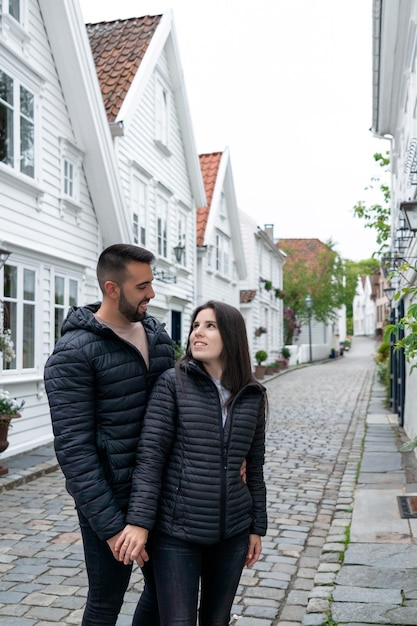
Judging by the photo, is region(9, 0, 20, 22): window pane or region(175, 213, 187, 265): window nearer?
region(9, 0, 20, 22): window pane

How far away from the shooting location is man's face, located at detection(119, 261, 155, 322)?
2.79 meters

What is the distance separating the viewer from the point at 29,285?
10.3m

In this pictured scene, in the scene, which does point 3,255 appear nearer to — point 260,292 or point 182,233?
point 182,233

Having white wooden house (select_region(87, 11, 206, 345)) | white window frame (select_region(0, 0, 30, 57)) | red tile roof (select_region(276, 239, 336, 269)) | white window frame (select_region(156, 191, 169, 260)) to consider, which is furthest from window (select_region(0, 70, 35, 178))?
red tile roof (select_region(276, 239, 336, 269))

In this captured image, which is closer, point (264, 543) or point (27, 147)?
point (264, 543)

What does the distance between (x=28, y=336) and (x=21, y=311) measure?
0.54 meters

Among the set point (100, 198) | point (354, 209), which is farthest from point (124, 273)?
point (354, 209)

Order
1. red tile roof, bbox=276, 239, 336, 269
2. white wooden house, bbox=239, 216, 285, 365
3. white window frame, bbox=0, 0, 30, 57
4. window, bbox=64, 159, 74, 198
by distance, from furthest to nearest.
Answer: red tile roof, bbox=276, 239, 336, 269 → white wooden house, bbox=239, 216, 285, 365 → window, bbox=64, 159, 74, 198 → white window frame, bbox=0, 0, 30, 57

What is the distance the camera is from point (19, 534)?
6.21 meters

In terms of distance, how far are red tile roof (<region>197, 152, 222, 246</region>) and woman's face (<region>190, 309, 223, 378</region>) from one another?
18.2 m

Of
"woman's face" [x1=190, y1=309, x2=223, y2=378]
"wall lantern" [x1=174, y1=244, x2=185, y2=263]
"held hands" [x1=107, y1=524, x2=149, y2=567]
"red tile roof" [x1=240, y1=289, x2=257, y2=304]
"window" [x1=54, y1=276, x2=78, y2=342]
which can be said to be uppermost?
"wall lantern" [x1=174, y1=244, x2=185, y2=263]

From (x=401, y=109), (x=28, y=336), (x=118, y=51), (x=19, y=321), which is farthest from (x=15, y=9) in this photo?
(x=401, y=109)

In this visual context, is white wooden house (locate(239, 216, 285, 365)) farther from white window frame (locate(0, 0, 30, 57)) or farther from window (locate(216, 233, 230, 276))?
white window frame (locate(0, 0, 30, 57))

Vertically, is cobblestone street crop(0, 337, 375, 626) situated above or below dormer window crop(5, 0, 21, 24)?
below
